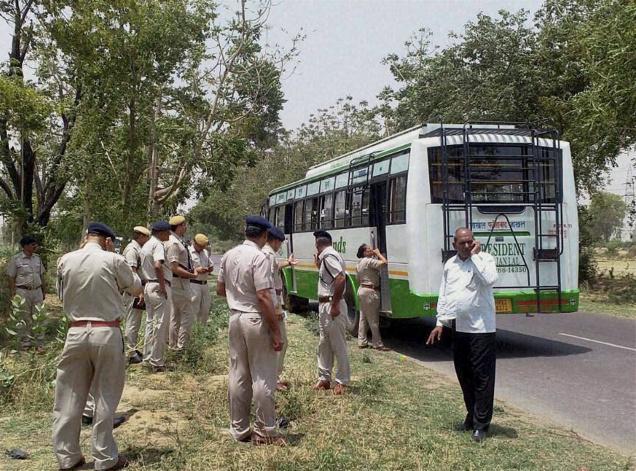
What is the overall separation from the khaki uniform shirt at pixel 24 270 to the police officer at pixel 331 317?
543 cm

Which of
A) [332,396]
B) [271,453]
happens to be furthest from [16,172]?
[271,453]

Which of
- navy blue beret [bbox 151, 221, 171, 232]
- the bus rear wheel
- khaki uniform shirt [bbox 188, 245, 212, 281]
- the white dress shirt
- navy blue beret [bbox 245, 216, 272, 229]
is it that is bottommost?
the bus rear wheel

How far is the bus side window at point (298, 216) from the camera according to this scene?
15922 millimetres

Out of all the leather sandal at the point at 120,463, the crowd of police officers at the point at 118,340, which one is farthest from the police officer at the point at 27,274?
the leather sandal at the point at 120,463

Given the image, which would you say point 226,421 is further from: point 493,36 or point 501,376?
point 493,36

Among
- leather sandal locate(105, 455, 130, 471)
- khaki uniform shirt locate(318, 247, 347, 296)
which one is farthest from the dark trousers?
leather sandal locate(105, 455, 130, 471)

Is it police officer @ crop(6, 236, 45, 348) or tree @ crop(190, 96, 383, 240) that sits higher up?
tree @ crop(190, 96, 383, 240)

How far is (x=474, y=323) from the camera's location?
5.80m

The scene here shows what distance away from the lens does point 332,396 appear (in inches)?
280

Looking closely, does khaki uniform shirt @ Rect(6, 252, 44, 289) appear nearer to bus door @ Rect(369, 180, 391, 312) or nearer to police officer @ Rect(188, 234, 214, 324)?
police officer @ Rect(188, 234, 214, 324)

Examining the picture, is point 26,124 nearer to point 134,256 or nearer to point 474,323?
point 134,256

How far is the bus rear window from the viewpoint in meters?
10.0

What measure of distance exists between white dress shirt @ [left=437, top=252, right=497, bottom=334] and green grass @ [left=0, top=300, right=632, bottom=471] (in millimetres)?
967

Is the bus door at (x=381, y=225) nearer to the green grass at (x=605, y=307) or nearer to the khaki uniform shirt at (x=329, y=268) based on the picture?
the khaki uniform shirt at (x=329, y=268)
